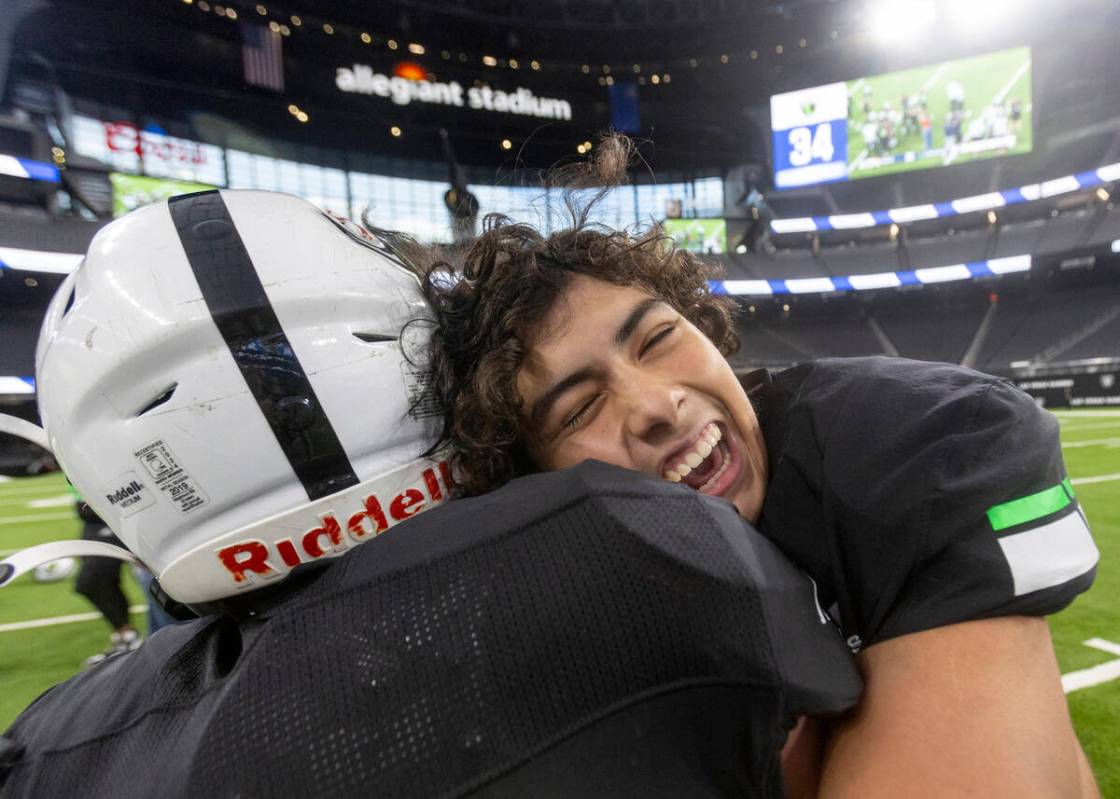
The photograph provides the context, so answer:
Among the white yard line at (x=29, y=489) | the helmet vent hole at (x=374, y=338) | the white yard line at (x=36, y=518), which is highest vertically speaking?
the helmet vent hole at (x=374, y=338)

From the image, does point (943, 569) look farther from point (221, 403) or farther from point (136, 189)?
point (136, 189)

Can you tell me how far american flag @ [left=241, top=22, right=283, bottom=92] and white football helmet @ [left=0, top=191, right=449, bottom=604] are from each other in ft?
71.3

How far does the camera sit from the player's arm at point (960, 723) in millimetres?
722

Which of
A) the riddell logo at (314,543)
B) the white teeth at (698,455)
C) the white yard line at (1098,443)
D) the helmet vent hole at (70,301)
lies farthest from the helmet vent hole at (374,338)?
the white yard line at (1098,443)

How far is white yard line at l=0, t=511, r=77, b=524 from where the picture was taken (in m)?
7.50

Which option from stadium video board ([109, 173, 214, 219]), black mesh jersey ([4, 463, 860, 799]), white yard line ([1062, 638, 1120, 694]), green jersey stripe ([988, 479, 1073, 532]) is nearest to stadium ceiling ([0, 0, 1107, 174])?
stadium video board ([109, 173, 214, 219])

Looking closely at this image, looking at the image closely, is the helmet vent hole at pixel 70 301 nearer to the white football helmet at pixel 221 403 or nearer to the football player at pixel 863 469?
the white football helmet at pixel 221 403

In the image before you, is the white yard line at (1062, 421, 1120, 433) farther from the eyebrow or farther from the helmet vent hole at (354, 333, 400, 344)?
the helmet vent hole at (354, 333, 400, 344)

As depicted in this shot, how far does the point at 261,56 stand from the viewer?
1889cm

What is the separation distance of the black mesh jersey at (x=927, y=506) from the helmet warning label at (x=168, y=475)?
1.02 m

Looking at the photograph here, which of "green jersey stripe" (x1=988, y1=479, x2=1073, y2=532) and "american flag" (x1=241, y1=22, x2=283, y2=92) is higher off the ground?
"american flag" (x1=241, y1=22, x2=283, y2=92)

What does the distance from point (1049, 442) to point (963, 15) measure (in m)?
26.7

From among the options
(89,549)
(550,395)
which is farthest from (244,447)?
(550,395)

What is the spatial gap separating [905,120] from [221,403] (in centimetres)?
2599
